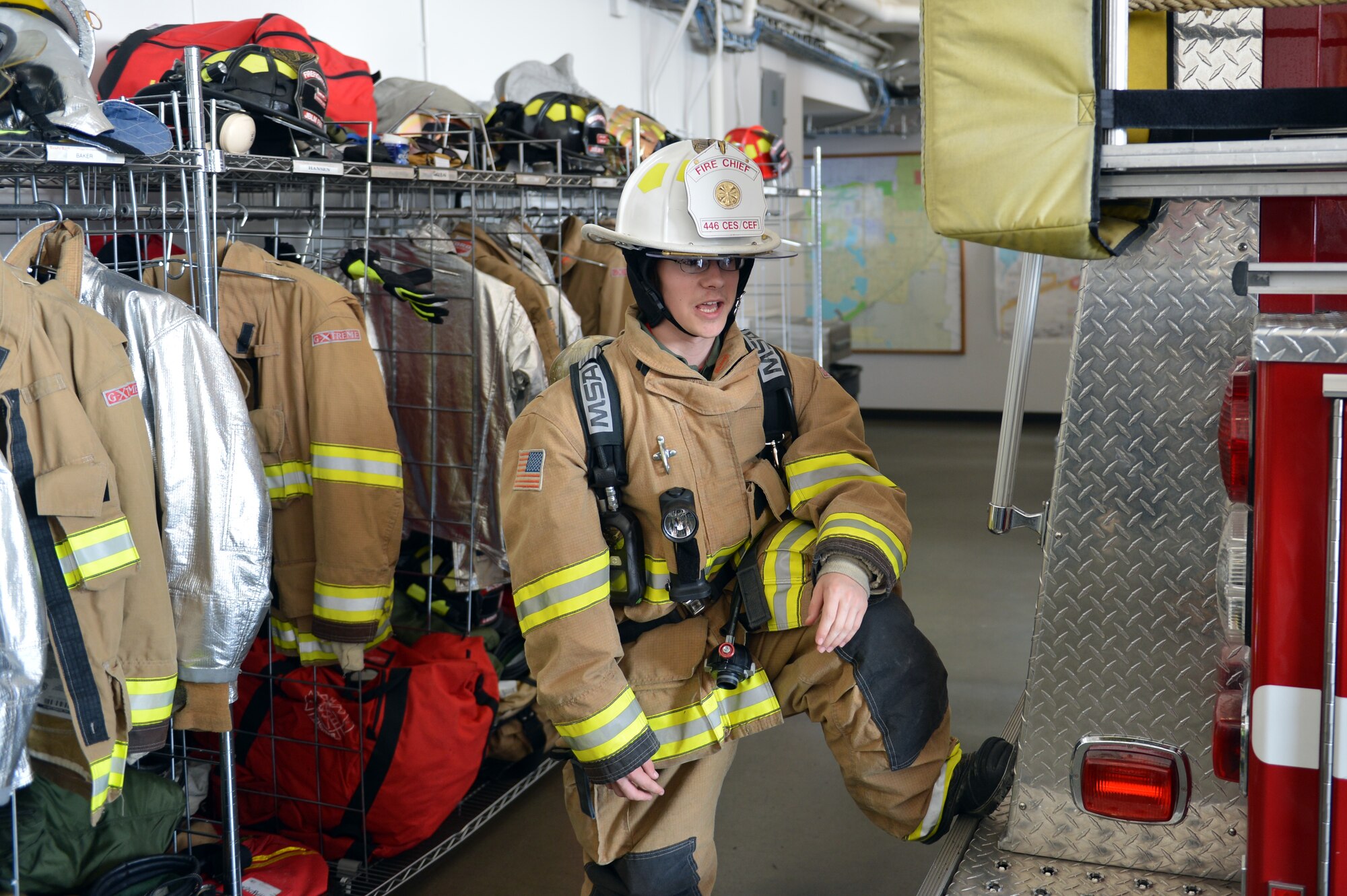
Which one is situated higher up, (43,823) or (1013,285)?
(1013,285)

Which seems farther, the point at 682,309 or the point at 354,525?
the point at 354,525

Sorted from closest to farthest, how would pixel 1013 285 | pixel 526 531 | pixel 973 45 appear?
pixel 973 45
pixel 526 531
pixel 1013 285

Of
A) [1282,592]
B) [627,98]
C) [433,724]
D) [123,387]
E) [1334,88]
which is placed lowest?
[433,724]

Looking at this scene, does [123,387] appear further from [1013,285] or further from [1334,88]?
[1013,285]

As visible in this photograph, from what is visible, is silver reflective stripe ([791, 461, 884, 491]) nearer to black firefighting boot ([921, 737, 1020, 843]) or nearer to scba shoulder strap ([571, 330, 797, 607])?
scba shoulder strap ([571, 330, 797, 607])

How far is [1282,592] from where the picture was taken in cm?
115

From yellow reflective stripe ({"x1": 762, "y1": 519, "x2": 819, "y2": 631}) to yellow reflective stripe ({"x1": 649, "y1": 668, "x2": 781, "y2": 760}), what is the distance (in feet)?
0.41

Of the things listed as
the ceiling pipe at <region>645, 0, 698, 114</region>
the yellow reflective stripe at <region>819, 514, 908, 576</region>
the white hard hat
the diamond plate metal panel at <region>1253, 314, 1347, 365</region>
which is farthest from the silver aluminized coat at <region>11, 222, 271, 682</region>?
the ceiling pipe at <region>645, 0, 698, 114</region>

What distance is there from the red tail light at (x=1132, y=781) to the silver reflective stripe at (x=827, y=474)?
71cm

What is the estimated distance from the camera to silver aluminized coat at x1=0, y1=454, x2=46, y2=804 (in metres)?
1.90

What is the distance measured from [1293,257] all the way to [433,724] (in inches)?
89.8

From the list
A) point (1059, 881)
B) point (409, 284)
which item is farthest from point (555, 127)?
point (1059, 881)

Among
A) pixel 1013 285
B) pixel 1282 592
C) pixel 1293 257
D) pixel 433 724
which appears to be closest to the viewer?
pixel 1282 592

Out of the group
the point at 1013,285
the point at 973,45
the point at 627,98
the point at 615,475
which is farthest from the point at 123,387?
the point at 1013,285
